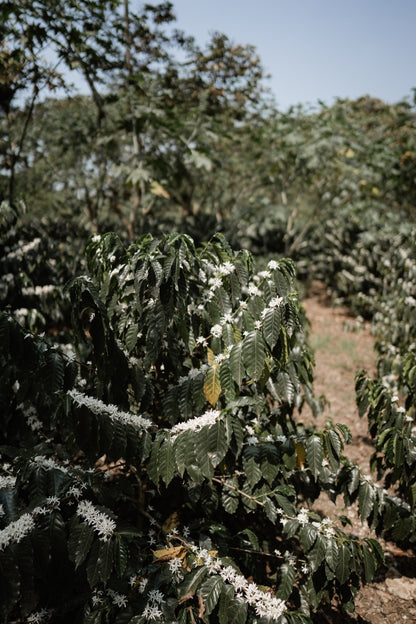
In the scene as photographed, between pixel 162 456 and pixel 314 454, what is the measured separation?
2.36ft

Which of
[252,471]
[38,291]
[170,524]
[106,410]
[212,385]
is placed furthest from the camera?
[38,291]

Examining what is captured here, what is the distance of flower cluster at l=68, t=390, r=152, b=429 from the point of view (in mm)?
1485

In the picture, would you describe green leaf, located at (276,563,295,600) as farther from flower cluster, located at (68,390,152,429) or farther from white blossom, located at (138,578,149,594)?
flower cluster, located at (68,390,152,429)

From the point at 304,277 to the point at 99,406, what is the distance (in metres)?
8.69

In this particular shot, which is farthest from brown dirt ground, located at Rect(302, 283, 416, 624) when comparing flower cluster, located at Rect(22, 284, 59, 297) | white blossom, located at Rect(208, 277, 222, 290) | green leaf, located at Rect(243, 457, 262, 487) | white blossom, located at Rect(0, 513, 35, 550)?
flower cluster, located at Rect(22, 284, 59, 297)

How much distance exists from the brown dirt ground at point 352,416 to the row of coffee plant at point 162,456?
24.0 inches

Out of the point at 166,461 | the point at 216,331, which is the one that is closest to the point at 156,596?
the point at 166,461

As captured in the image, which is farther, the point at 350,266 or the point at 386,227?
the point at 350,266

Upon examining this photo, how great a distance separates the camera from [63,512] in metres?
1.47

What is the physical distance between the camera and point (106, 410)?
1.55m

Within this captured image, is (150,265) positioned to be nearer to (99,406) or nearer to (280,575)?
(99,406)

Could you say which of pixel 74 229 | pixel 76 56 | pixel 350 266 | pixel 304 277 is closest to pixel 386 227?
pixel 350 266

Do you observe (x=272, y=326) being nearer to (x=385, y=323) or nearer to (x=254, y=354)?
(x=254, y=354)

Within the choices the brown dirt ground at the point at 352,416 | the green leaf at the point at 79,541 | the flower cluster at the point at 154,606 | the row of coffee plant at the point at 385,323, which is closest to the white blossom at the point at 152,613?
the flower cluster at the point at 154,606
